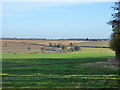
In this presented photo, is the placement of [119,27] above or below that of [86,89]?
above

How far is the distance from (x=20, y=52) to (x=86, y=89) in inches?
2086

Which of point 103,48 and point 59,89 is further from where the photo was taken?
point 103,48

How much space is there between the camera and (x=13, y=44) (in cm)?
6028

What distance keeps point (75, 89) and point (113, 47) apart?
19.7 meters

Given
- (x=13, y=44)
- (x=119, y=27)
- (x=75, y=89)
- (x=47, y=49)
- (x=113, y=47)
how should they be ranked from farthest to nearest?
(x=47, y=49)
(x=13, y=44)
(x=113, y=47)
(x=119, y=27)
(x=75, y=89)

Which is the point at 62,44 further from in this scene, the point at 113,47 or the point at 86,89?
the point at 86,89

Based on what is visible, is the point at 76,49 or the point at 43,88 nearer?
the point at 43,88

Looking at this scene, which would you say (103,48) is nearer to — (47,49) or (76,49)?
(76,49)

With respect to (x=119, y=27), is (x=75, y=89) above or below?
below

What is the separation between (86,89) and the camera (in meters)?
10.3

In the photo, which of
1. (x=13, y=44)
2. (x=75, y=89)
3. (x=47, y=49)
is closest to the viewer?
(x=75, y=89)

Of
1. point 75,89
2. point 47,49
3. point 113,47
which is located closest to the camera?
point 75,89

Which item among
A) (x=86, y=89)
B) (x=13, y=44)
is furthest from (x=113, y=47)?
(x=13, y=44)

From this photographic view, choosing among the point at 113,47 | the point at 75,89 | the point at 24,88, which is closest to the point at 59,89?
the point at 75,89
